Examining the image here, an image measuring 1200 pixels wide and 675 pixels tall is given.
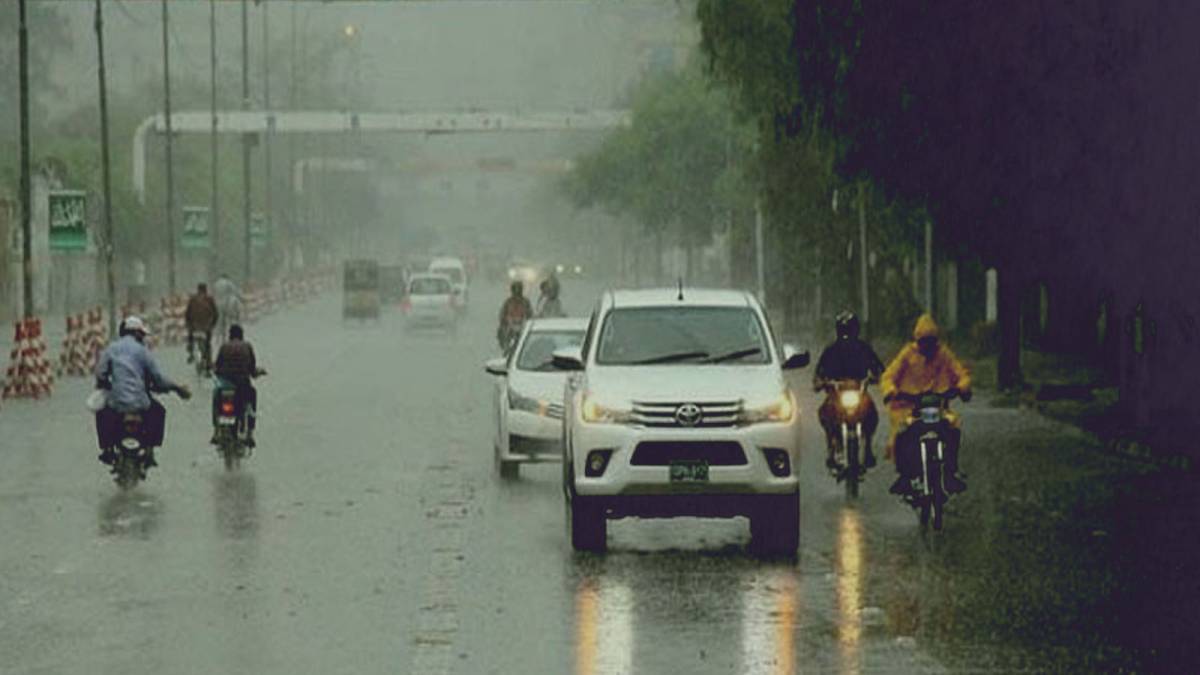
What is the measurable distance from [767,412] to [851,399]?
212 inches

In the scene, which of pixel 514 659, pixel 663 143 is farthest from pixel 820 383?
pixel 663 143

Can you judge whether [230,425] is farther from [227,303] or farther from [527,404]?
[227,303]

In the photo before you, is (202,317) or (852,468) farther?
(202,317)

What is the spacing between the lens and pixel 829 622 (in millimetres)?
16203

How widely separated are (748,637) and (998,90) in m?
20.6

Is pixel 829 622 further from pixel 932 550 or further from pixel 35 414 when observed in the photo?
pixel 35 414

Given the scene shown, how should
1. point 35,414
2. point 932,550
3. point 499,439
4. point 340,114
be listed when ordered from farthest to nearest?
point 340,114, point 35,414, point 499,439, point 932,550

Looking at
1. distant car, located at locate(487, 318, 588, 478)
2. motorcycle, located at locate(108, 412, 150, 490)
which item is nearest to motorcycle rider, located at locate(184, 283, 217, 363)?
distant car, located at locate(487, 318, 588, 478)

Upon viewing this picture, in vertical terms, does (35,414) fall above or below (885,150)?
below

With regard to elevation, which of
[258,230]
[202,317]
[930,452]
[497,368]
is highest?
[258,230]

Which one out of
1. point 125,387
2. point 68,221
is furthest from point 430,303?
point 125,387

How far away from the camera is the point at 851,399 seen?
83.9ft

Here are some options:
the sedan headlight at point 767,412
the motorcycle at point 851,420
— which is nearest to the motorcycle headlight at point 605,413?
the sedan headlight at point 767,412

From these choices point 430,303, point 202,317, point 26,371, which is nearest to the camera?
point 26,371
